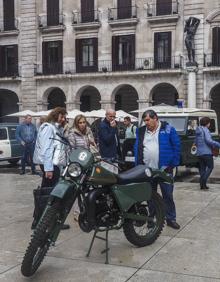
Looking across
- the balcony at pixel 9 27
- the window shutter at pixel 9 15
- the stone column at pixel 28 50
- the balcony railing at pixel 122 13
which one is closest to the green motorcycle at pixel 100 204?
the balcony railing at pixel 122 13

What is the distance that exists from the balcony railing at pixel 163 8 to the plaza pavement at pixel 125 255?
23.8m

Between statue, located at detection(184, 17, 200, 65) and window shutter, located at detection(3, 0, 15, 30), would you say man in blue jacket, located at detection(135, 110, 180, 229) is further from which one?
window shutter, located at detection(3, 0, 15, 30)

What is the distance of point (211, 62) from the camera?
29.5 metres

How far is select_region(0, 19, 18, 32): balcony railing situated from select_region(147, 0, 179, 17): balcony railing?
962 cm

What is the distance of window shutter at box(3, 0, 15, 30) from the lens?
35.0 metres

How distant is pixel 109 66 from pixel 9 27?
8.17 m

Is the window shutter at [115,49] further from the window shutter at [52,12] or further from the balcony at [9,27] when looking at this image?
the balcony at [9,27]

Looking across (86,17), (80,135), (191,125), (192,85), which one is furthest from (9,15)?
(80,135)

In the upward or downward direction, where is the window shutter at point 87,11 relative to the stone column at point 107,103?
upward

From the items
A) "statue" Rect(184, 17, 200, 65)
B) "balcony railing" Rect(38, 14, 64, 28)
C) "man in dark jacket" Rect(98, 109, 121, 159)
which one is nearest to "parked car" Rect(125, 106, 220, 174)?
"man in dark jacket" Rect(98, 109, 121, 159)

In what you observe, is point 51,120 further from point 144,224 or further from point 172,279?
point 172,279

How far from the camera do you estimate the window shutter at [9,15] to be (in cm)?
3497

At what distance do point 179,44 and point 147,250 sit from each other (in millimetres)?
25620

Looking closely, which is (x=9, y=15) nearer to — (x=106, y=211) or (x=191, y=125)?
(x=191, y=125)
